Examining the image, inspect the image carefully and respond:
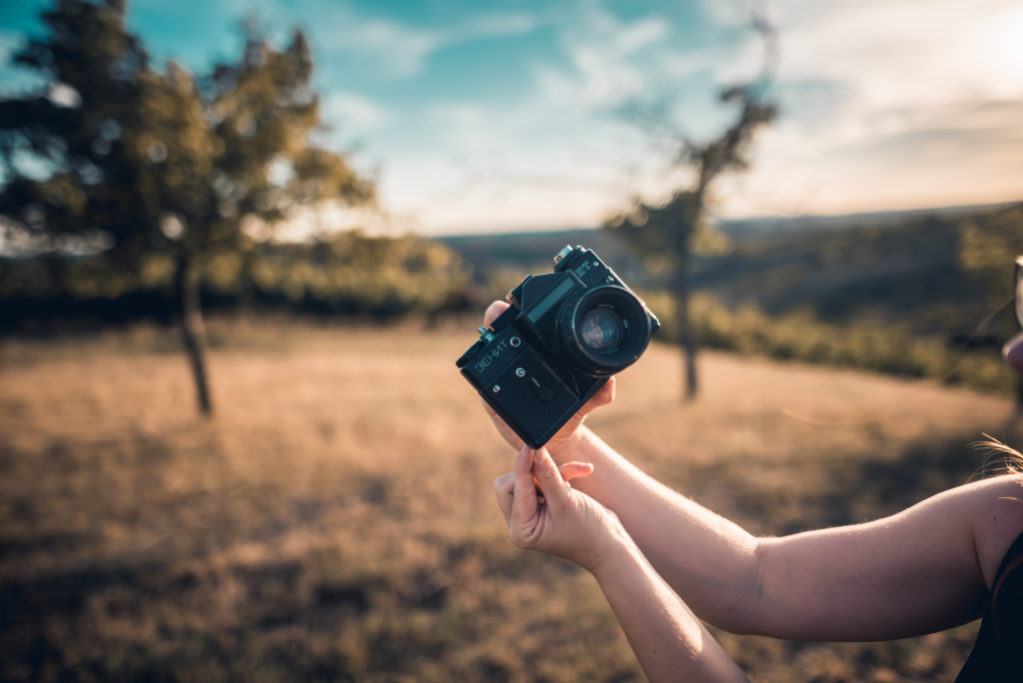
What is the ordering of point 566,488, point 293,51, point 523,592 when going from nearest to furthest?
point 566,488 < point 523,592 < point 293,51

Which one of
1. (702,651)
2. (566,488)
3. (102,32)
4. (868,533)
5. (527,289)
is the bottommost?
(702,651)

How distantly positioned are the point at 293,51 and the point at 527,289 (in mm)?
8268

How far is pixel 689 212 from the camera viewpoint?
31.7 ft

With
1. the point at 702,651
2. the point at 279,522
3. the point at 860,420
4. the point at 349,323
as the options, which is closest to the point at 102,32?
the point at 279,522

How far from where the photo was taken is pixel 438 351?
21422 millimetres

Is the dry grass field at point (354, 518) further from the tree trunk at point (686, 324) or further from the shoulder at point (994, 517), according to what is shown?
the shoulder at point (994, 517)

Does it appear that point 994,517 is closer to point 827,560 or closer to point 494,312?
point 827,560

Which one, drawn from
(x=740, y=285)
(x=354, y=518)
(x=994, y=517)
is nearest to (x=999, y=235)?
(x=994, y=517)

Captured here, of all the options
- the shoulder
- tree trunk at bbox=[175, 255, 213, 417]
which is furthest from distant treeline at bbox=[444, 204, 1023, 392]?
tree trunk at bbox=[175, 255, 213, 417]

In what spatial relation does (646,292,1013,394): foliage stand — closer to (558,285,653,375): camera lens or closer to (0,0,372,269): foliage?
(558,285,653,375): camera lens

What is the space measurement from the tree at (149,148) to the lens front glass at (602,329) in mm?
7123

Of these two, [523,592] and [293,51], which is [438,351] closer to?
[293,51]

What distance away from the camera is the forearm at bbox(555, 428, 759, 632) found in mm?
1574

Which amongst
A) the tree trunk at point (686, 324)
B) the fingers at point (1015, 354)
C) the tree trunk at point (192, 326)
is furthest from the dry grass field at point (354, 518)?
the fingers at point (1015, 354)
